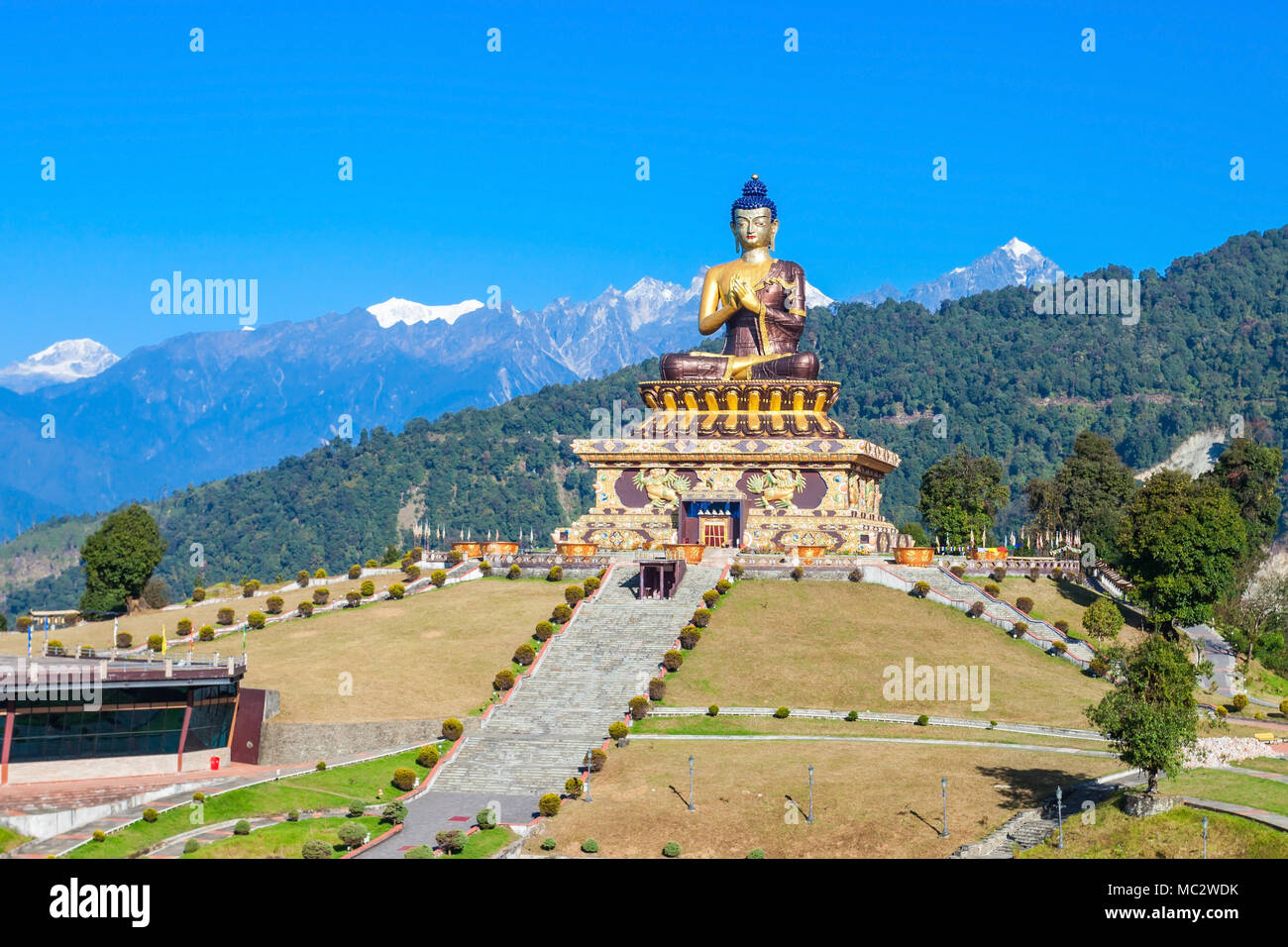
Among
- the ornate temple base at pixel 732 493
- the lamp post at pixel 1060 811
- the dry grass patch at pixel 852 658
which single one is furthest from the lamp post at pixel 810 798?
the ornate temple base at pixel 732 493

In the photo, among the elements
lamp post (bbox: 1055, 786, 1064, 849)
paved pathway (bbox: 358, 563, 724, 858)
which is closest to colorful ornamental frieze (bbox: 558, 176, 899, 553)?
paved pathway (bbox: 358, 563, 724, 858)

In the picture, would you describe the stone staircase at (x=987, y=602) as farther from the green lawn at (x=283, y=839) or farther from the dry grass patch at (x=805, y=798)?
the green lawn at (x=283, y=839)

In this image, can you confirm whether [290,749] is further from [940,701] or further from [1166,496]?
[1166,496]

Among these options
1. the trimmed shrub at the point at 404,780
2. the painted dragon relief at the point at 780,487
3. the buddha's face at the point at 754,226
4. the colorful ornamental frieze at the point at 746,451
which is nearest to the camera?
the trimmed shrub at the point at 404,780

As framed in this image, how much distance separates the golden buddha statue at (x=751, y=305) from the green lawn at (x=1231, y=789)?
126 ft

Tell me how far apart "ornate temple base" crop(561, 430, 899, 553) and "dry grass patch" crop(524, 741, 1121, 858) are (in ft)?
84.5

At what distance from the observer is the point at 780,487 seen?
7125cm

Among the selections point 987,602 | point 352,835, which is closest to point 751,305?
point 987,602

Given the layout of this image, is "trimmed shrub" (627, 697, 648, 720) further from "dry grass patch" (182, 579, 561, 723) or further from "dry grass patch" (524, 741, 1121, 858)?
"dry grass patch" (182, 579, 561, 723)

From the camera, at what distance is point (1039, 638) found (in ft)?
184

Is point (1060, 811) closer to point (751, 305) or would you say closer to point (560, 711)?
point (560, 711)

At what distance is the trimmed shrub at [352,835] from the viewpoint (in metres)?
37.3
